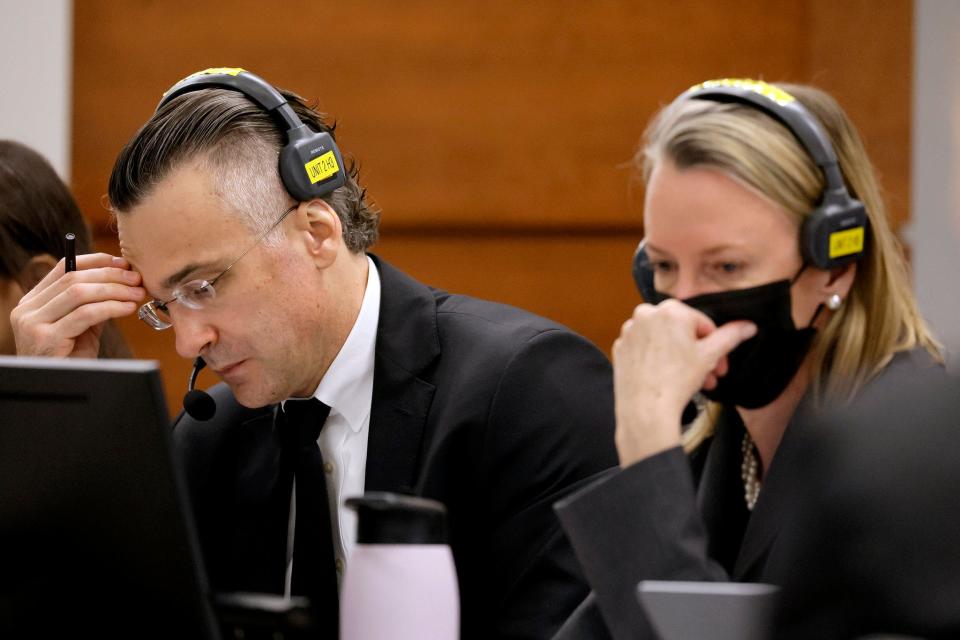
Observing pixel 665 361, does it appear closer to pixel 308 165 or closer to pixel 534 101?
pixel 308 165

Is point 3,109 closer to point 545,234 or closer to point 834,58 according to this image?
point 545,234

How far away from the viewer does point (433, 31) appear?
3.02 metres

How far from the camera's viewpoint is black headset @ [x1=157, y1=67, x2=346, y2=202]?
150cm

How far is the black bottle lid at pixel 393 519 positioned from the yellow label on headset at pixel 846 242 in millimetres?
536

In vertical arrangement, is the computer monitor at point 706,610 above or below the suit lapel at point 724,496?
above

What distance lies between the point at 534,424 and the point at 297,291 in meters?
0.31

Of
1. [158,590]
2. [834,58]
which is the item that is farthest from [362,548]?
[834,58]

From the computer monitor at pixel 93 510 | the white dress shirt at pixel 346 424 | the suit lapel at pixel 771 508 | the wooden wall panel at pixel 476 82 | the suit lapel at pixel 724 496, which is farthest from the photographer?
the wooden wall panel at pixel 476 82

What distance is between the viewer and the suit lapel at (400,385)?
1480 millimetres

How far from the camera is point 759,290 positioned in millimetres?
1294

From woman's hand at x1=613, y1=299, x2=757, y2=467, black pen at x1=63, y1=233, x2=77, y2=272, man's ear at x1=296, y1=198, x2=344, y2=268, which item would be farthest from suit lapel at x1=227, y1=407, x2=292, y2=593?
woman's hand at x1=613, y1=299, x2=757, y2=467

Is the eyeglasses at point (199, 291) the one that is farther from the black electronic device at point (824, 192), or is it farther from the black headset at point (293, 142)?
the black electronic device at point (824, 192)

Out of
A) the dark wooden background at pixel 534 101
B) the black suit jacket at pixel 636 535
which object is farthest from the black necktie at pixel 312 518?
the dark wooden background at pixel 534 101

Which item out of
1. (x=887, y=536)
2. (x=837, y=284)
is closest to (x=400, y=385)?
(x=837, y=284)
